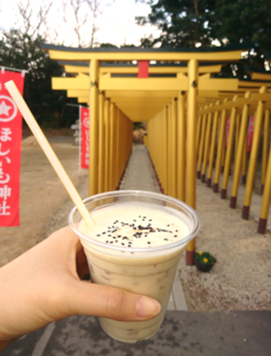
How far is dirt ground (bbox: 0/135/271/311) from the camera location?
3113mm

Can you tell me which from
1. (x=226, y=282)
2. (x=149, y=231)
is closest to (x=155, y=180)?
(x=226, y=282)

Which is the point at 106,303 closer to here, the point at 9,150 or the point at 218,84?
the point at 218,84

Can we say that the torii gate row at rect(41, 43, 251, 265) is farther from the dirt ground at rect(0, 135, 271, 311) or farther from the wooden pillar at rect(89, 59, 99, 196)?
the dirt ground at rect(0, 135, 271, 311)

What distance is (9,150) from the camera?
12.3 ft

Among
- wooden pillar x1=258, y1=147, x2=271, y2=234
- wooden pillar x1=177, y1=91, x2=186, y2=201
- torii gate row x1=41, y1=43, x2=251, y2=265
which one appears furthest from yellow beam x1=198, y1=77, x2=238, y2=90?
wooden pillar x1=258, y1=147, x2=271, y2=234

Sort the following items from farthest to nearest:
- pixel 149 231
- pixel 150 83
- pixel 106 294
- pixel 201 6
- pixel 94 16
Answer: pixel 94 16 → pixel 201 6 → pixel 150 83 → pixel 149 231 → pixel 106 294

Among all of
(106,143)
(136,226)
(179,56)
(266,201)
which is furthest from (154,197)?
(106,143)

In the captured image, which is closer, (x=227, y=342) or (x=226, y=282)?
(x=227, y=342)

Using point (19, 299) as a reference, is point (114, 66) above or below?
above

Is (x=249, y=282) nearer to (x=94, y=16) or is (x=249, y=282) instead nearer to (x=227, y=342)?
(x=227, y=342)

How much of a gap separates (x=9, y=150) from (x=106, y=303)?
11.5 feet

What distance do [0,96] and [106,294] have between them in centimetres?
369

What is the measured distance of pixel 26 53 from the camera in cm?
2619

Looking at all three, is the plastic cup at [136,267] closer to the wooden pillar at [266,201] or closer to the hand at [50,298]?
the hand at [50,298]
